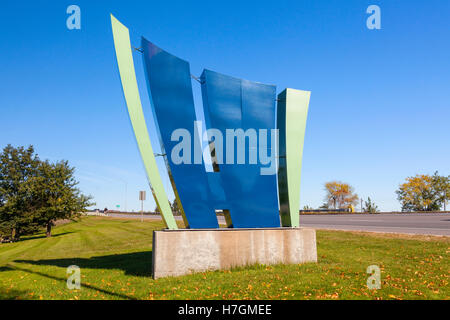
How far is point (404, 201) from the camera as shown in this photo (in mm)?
70938

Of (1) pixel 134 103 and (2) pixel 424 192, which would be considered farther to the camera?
(2) pixel 424 192

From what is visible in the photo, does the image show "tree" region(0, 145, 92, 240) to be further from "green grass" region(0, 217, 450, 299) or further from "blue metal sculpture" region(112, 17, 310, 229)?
"blue metal sculpture" region(112, 17, 310, 229)

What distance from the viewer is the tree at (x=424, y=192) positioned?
214 ft

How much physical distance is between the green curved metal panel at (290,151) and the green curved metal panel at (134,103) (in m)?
4.65

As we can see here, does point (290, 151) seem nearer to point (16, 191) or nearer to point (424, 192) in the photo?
point (16, 191)

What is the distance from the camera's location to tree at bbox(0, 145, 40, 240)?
29.7 m

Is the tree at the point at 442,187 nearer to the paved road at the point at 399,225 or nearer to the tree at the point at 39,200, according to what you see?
the paved road at the point at 399,225

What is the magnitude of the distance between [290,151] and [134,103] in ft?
19.4

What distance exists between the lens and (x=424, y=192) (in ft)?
224

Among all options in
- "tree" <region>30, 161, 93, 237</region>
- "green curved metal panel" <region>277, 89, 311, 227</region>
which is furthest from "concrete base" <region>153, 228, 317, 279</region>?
"tree" <region>30, 161, 93, 237</region>

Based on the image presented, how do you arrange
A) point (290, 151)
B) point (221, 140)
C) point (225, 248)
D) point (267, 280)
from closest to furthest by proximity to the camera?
1. point (267, 280)
2. point (225, 248)
3. point (221, 140)
4. point (290, 151)

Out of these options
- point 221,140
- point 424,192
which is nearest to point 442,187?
point 424,192

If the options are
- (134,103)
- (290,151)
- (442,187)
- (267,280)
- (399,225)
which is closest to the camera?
(267,280)

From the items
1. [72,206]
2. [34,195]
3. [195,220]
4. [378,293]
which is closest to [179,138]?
[195,220]
